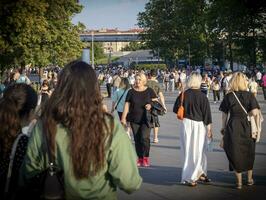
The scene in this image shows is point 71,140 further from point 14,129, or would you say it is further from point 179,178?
point 179,178

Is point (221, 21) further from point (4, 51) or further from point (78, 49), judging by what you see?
point (4, 51)

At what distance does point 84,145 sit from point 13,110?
101 cm

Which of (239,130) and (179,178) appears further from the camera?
(179,178)

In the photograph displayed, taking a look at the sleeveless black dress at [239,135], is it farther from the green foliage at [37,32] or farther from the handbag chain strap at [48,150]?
the green foliage at [37,32]

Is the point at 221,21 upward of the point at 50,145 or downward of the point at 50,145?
upward

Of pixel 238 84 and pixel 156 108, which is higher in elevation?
pixel 238 84

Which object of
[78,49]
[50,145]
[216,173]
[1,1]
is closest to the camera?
[50,145]

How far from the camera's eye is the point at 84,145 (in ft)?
10.4

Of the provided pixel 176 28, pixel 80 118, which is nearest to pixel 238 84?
pixel 80 118

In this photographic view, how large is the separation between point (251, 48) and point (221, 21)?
4.20 metres

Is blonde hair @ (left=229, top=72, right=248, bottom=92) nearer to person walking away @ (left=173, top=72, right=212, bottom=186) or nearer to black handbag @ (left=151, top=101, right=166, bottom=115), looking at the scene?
person walking away @ (left=173, top=72, right=212, bottom=186)

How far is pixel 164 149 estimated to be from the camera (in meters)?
11.9

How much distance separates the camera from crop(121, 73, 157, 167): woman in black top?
388 inches

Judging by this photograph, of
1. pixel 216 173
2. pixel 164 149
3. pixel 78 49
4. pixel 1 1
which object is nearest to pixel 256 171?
pixel 216 173
